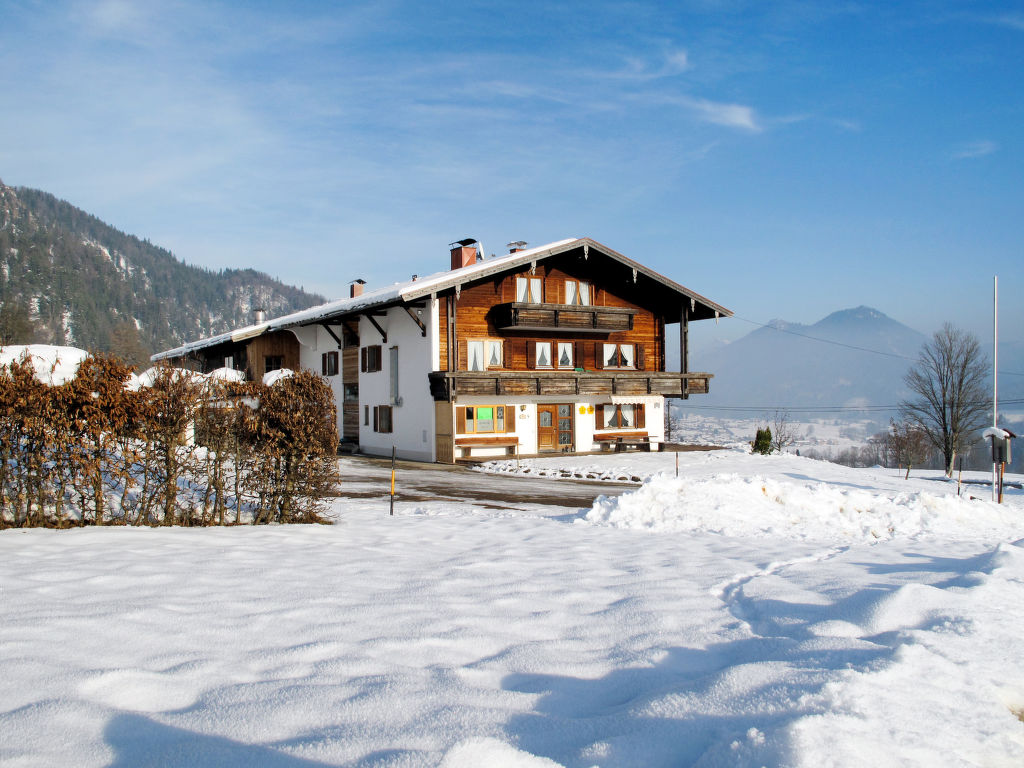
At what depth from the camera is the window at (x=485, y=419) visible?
2939cm

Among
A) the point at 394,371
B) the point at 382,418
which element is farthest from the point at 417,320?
the point at 382,418

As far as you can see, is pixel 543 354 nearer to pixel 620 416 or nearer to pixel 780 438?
pixel 620 416

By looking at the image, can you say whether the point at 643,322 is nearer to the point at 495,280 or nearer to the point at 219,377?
the point at 495,280

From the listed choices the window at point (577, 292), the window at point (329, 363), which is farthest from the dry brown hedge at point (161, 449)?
the window at point (329, 363)

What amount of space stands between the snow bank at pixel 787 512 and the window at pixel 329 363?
83.0ft

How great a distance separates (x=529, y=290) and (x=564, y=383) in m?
4.12

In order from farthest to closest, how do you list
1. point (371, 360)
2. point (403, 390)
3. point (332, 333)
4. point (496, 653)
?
point (332, 333)
point (371, 360)
point (403, 390)
point (496, 653)

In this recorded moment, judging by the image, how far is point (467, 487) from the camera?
20188mm

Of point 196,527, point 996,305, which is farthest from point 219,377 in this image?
point 996,305

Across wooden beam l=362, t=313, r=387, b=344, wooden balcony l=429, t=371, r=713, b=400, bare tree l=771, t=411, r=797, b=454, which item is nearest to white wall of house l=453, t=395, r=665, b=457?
wooden balcony l=429, t=371, r=713, b=400

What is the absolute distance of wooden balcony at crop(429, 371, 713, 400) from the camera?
2841 centimetres

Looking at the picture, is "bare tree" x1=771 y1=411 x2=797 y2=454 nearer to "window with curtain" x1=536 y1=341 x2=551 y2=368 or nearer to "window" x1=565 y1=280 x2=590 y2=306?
"window" x1=565 y1=280 x2=590 y2=306

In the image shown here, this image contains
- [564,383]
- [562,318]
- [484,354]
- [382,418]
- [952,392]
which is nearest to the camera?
[484,354]

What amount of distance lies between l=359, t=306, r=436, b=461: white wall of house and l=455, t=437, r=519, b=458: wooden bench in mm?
1263
